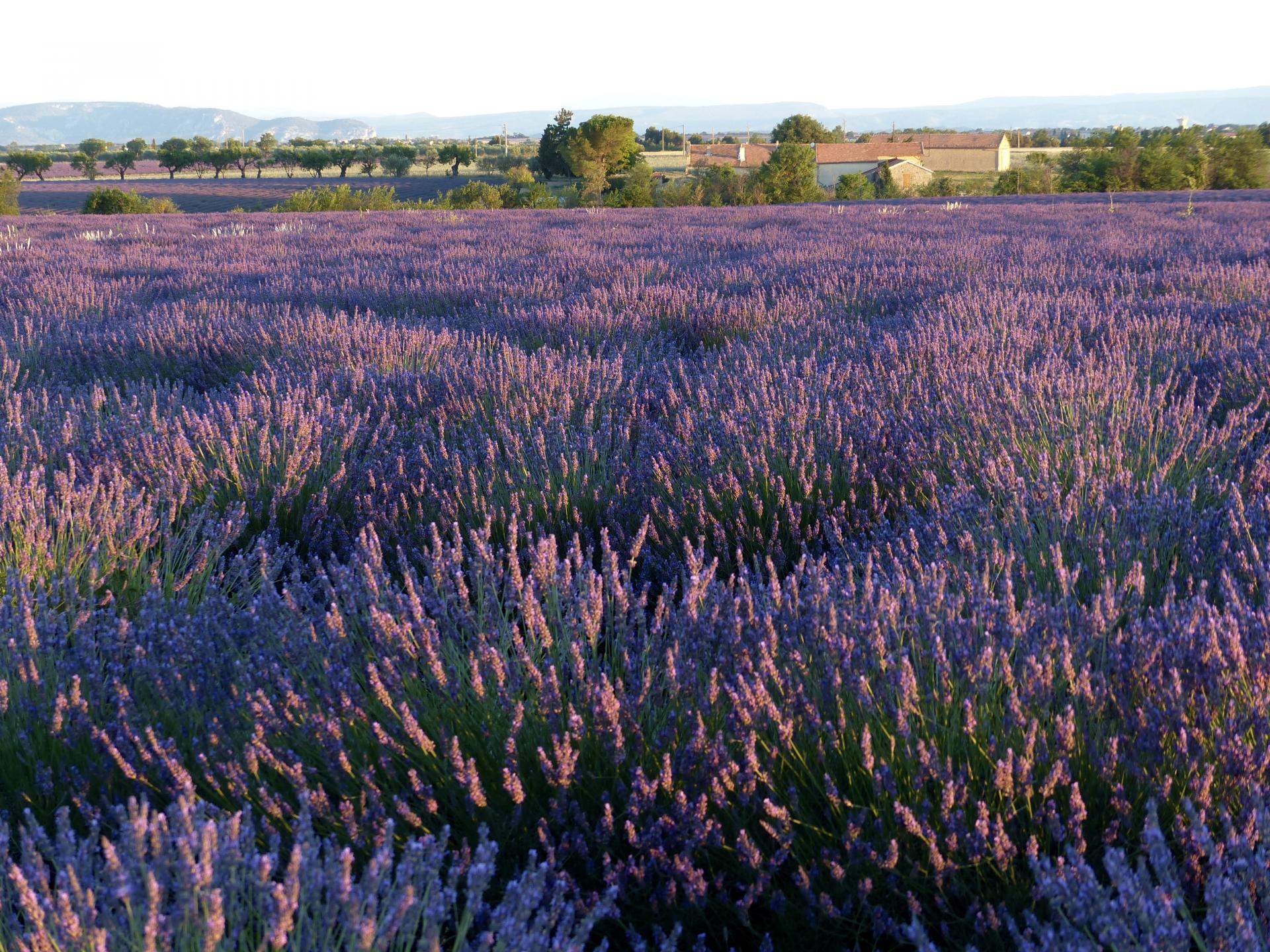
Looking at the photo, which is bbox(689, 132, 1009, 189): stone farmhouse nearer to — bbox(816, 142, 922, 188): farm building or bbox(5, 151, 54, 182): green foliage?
bbox(816, 142, 922, 188): farm building

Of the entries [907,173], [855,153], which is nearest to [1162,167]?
[907,173]

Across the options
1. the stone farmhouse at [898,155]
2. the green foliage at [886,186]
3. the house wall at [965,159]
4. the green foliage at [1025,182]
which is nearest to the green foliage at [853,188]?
the green foliage at [886,186]

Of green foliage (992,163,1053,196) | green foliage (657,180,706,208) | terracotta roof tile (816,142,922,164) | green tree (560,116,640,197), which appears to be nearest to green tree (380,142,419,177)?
green tree (560,116,640,197)

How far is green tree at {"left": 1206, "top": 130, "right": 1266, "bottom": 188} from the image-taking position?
108 ft

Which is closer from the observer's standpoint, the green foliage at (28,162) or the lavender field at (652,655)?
the lavender field at (652,655)

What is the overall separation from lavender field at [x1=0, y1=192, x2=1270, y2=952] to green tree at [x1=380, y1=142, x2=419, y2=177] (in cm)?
6516

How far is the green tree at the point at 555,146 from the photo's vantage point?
164ft

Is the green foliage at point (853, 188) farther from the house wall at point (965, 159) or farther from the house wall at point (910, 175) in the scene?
the house wall at point (965, 159)

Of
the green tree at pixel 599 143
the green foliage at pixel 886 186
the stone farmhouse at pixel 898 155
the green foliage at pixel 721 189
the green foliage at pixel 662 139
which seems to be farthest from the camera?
the green foliage at pixel 662 139

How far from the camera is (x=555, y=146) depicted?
171 ft

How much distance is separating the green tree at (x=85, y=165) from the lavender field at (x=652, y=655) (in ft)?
207

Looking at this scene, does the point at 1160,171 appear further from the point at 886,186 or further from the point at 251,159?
the point at 251,159

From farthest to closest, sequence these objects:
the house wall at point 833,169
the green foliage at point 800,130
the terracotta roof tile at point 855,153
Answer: the green foliage at point 800,130 → the terracotta roof tile at point 855,153 → the house wall at point 833,169

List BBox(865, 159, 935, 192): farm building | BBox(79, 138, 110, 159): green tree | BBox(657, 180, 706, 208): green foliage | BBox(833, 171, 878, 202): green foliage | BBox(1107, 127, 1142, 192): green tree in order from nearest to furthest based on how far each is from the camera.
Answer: BBox(657, 180, 706, 208): green foliage < BBox(1107, 127, 1142, 192): green tree < BBox(833, 171, 878, 202): green foliage < BBox(865, 159, 935, 192): farm building < BBox(79, 138, 110, 159): green tree
